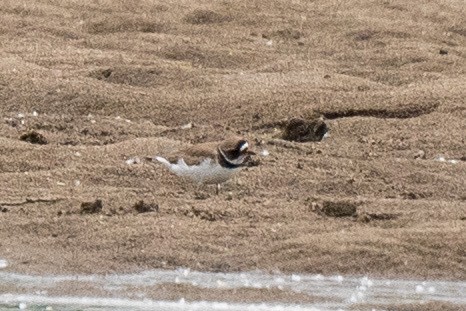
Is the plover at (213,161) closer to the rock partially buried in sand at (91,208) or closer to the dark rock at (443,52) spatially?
the rock partially buried in sand at (91,208)

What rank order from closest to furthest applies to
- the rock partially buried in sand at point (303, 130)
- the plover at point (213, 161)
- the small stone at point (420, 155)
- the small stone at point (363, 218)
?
the small stone at point (363, 218) → the plover at point (213, 161) → the small stone at point (420, 155) → the rock partially buried in sand at point (303, 130)

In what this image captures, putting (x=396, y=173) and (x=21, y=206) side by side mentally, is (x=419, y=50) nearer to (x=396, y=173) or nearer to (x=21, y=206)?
(x=396, y=173)

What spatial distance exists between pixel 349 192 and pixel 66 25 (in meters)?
6.73

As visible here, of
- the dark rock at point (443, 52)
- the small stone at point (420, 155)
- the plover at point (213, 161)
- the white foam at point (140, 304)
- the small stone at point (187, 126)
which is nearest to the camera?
the white foam at point (140, 304)

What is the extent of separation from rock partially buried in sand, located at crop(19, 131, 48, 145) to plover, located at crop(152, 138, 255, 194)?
1.74 m

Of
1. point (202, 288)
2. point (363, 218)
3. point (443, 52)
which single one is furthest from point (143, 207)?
point (443, 52)

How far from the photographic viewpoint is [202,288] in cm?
924

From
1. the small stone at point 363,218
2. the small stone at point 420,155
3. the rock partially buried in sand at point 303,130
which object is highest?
the rock partially buried in sand at point 303,130

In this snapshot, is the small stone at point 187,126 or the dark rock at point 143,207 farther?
the small stone at point 187,126

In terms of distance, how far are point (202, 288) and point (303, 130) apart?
378 cm

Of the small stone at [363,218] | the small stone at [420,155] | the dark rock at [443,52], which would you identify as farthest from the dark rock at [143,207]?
the dark rock at [443,52]

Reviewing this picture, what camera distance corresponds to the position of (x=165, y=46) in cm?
1642

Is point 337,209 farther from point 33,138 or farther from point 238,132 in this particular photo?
point 33,138

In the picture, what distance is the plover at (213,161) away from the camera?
10.9 metres
